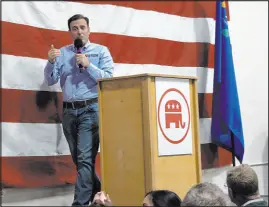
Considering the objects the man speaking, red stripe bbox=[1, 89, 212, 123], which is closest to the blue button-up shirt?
the man speaking

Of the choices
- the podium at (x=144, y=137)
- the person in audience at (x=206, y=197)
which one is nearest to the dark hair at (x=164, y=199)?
the person in audience at (x=206, y=197)

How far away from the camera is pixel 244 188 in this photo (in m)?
1.96

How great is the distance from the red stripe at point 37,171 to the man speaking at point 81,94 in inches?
24.5

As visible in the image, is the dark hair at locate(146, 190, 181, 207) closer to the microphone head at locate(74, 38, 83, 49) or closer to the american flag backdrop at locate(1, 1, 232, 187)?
the microphone head at locate(74, 38, 83, 49)

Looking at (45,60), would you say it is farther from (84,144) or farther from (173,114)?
(173,114)

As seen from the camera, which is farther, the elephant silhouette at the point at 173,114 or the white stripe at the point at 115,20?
the white stripe at the point at 115,20

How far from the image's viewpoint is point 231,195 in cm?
201

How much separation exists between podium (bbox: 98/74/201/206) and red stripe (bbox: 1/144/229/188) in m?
0.83

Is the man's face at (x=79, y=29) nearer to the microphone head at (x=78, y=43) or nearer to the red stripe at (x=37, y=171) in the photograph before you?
the microphone head at (x=78, y=43)

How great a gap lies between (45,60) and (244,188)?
177 cm

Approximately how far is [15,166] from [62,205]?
0.47 meters

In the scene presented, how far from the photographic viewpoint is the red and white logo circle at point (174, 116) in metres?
2.45

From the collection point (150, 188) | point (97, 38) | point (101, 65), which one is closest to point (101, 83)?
point (101, 65)

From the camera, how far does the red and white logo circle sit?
245cm
